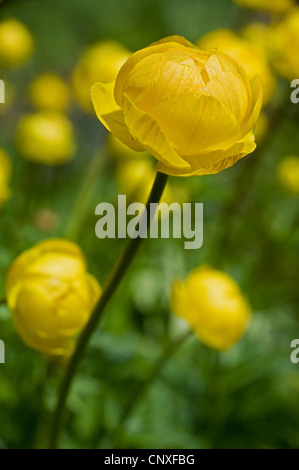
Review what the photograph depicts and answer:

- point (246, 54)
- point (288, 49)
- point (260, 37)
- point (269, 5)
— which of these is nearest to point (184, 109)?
point (246, 54)

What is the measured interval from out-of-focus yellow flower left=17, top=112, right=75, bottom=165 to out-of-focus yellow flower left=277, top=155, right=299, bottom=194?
1.67 ft

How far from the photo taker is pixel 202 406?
1.23m

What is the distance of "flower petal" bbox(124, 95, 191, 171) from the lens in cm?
49

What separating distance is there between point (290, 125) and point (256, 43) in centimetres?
83

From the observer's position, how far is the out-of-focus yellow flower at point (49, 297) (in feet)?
2.21

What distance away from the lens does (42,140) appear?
1.28 metres

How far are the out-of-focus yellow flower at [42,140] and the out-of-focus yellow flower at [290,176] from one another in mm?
510

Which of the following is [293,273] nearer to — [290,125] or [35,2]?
[290,125]

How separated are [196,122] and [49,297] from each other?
290 millimetres

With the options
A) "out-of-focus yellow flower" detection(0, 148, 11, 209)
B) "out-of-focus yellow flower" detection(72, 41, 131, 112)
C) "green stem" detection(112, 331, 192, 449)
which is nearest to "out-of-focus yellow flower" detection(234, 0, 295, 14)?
"out-of-focus yellow flower" detection(72, 41, 131, 112)

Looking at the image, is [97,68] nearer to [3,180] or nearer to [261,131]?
[3,180]

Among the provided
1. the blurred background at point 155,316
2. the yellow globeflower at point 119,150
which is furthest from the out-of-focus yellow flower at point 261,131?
the yellow globeflower at point 119,150
